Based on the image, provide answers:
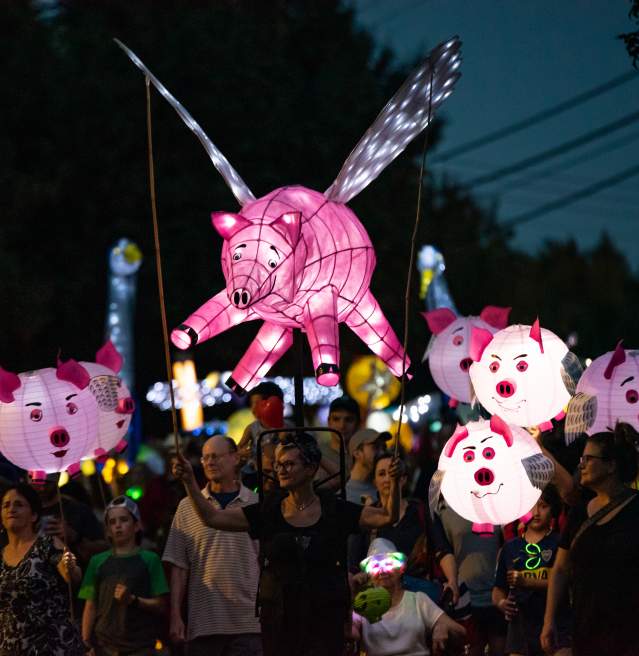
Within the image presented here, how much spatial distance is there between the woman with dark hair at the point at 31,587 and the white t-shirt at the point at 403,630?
62.2 inches

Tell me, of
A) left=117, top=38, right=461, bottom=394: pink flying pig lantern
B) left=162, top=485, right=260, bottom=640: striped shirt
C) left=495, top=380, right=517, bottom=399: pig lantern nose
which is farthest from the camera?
left=495, top=380, right=517, bottom=399: pig lantern nose

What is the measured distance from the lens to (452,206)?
42125 mm

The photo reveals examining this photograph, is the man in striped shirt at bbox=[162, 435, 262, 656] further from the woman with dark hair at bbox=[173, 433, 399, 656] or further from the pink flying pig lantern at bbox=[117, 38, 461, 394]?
the woman with dark hair at bbox=[173, 433, 399, 656]

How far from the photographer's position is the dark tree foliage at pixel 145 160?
25.2 meters

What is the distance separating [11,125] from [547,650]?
19615 millimetres

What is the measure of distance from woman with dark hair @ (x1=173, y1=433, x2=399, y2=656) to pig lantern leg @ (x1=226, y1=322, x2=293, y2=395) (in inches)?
37.6

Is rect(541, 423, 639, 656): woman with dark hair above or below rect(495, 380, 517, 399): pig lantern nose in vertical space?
below

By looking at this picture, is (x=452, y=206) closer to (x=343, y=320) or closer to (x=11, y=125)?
(x=11, y=125)

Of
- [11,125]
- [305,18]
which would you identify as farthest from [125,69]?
[305,18]

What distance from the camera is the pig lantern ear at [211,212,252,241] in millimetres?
8023

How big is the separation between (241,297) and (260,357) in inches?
30.2

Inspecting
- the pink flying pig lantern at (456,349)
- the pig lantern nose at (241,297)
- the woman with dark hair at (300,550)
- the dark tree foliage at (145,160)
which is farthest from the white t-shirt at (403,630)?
the dark tree foliage at (145,160)

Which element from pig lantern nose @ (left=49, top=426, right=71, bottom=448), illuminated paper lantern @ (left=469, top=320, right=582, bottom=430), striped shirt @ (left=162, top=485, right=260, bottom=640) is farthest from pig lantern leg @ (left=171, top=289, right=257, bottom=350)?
illuminated paper lantern @ (left=469, top=320, right=582, bottom=430)

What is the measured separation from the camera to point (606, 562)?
703 cm
